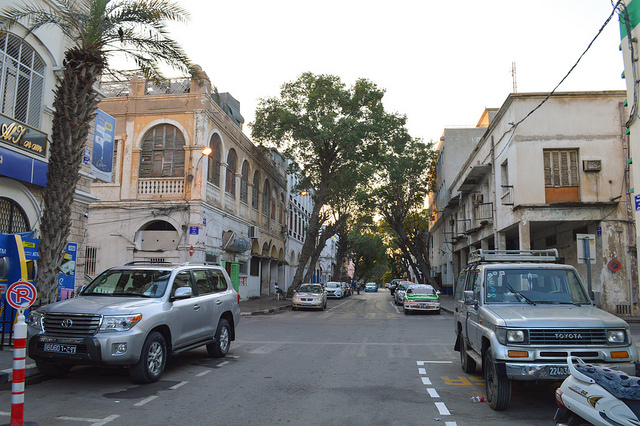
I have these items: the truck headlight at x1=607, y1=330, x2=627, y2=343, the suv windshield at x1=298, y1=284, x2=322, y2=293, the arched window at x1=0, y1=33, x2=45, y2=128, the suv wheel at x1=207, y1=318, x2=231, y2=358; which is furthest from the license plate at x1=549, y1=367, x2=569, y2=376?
the suv windshield at x1=298, y1=284, x2=322, y2=293

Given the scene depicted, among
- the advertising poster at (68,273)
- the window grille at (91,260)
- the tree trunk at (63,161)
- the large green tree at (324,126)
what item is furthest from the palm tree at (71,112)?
the large green tree at (324,126)

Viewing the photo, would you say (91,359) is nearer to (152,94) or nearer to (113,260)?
(113,260)

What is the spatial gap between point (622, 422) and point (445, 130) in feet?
140

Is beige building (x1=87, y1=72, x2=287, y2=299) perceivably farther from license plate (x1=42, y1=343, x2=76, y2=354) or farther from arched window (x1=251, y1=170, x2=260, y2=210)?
license plate (x1=42, y1=343, x2=76, y2=354)

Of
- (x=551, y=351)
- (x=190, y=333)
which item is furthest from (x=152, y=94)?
(x=551, y=351)

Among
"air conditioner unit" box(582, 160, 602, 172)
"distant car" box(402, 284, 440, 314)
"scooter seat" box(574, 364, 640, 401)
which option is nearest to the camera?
"scooter seat" box(574, 364, 640, 401)

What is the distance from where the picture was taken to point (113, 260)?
25.4m

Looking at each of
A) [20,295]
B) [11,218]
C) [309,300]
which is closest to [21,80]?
[11,218]

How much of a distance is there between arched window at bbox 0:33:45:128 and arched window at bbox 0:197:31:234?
235 cm

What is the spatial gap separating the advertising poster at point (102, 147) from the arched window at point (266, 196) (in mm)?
21711

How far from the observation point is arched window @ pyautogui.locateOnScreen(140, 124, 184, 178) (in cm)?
2538

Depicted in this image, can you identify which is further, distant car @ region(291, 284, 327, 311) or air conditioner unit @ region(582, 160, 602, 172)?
distant car @ region(291, 284, 327, 311)

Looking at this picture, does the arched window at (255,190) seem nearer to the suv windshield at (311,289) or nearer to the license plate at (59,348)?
the suv windshield at (311,289)

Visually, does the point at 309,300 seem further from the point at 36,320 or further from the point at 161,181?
the point at 36,320
